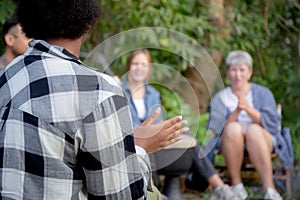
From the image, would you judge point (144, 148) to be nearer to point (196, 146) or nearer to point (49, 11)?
point (49, 11)

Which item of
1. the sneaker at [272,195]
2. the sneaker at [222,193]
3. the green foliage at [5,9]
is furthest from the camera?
the sneaker at [272,195]

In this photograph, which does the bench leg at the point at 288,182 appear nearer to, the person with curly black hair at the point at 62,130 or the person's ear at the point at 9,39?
the person's ear at the point at 9,39

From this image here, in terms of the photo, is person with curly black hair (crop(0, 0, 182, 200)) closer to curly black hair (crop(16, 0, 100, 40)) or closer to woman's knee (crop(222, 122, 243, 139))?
curly black hair (crop(16, 0, 100, 40))

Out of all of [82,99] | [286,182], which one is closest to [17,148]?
[82,99]

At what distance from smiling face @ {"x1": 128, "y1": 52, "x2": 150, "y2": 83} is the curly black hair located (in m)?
1.97

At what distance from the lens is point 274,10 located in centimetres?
743

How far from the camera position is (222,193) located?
15.9 ft

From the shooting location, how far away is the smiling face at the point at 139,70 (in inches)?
150

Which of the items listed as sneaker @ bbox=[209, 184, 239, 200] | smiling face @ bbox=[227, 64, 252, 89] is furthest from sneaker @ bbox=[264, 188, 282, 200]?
smiling face @ bbox=[227, 64, 252, 89]

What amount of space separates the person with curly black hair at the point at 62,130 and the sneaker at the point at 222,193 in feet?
10.2

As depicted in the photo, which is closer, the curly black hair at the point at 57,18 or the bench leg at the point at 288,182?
the curly black hair at the point at 57,18

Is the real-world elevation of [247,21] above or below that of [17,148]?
above

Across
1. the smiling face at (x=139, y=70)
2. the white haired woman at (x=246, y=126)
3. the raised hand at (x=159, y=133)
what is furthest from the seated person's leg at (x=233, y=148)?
the raised hand at (x=159, y=133)

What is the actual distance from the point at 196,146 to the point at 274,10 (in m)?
2.98
